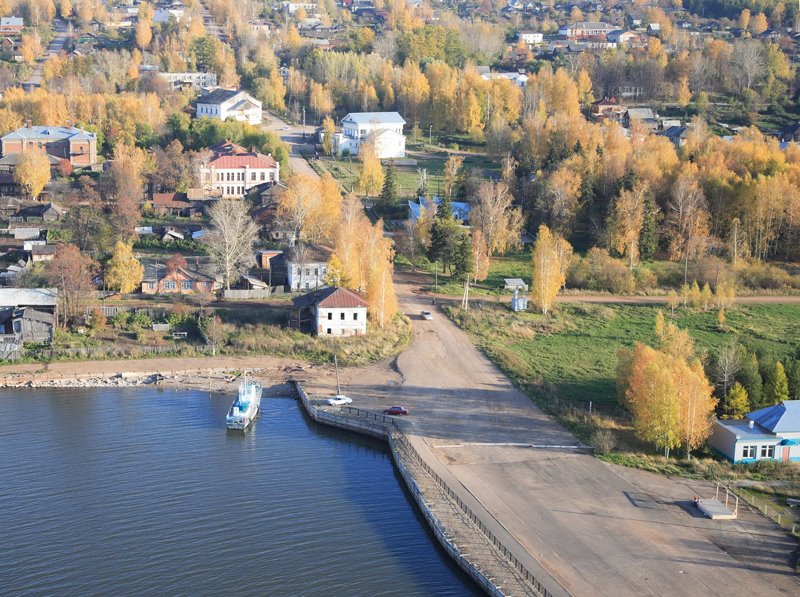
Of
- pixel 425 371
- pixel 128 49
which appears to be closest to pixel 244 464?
pixel 425 371

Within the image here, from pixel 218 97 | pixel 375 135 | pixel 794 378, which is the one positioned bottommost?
pixel 794 378

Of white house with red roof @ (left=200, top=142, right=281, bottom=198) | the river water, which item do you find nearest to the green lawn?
the river water

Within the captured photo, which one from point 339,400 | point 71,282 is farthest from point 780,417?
point 71,282

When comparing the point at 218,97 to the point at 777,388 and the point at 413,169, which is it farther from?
the point at 777,388

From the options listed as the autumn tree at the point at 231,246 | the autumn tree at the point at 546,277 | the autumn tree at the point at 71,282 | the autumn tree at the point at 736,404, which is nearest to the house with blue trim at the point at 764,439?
the autumn tree at the point at 736,404

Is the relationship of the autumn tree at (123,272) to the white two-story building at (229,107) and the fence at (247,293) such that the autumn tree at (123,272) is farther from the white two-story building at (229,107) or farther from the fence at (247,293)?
the white two-story building at (229,107)

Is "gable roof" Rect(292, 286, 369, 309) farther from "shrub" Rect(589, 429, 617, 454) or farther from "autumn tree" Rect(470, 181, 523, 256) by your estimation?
"shrub" Rect(589, 429, 617, 454)

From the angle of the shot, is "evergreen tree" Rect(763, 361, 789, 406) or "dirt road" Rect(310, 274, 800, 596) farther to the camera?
"evergreen tree" Rect(763, 361, 789, 406)
